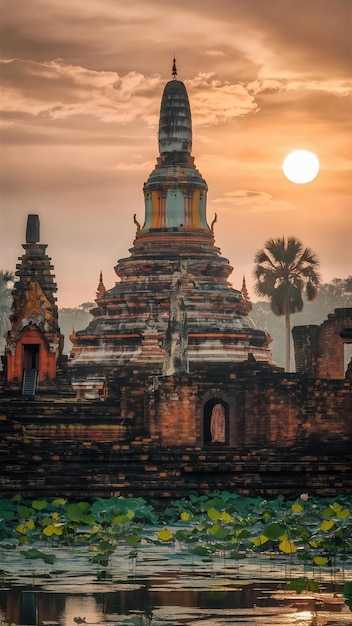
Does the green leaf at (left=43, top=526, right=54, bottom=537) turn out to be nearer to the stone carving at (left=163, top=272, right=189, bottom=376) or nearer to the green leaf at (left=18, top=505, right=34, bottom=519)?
the green leaf at (left=18, top=505, right=34, bottom=519)

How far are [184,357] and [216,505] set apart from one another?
13.3 m

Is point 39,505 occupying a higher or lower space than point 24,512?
higher

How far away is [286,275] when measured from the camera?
54.2 meters

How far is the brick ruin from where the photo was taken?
22156 millimetres

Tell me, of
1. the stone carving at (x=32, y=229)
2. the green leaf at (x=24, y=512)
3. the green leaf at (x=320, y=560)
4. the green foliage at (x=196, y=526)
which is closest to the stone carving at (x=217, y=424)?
the stone carving at (x=32, y=229)

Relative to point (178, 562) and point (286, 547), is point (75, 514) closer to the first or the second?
point (178, 562)

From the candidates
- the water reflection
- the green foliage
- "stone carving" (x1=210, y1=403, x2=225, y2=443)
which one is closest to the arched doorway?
"stone carving" (x1=210, y1=403, x2=225, y2=443)

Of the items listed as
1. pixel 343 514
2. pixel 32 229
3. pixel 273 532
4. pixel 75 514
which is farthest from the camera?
pixel 32 229

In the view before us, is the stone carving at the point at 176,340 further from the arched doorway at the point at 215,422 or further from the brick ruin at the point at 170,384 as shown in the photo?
the arched doorway at the point at 215,422

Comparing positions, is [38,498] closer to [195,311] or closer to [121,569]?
[121,569]

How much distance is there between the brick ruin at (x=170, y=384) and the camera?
872 inches

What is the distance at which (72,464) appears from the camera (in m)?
22.2

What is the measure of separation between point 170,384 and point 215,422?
688 centimetres

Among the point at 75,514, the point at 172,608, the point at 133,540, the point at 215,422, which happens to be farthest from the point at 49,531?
the point at 215,422
